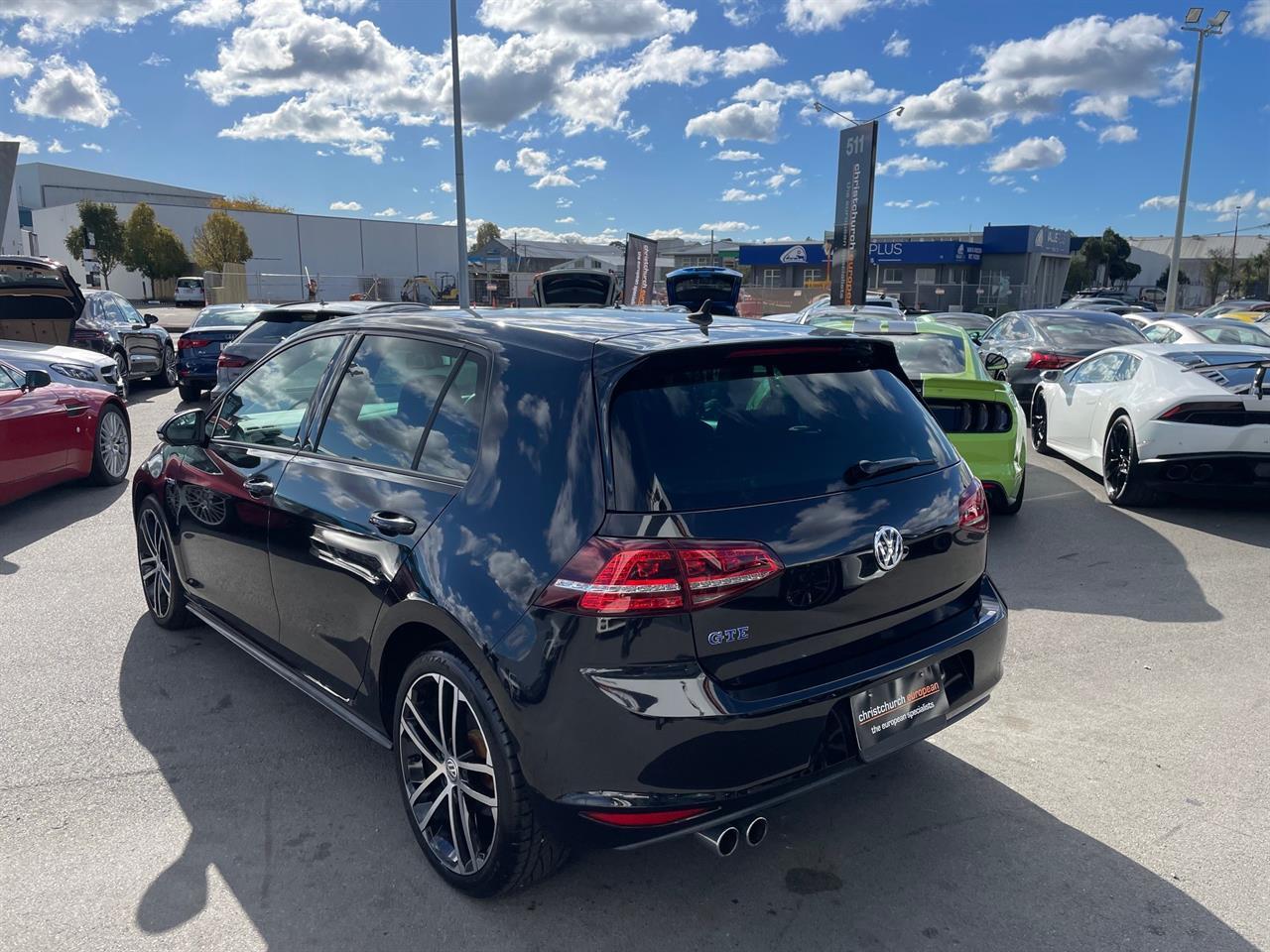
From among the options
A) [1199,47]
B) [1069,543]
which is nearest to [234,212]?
[1199,47]

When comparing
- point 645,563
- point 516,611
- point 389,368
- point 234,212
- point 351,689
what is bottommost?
point 351,689

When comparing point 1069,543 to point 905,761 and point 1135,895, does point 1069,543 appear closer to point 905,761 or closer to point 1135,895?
point 905,761

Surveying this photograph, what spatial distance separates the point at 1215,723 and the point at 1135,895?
1.51m

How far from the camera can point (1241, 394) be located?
695 centimetres

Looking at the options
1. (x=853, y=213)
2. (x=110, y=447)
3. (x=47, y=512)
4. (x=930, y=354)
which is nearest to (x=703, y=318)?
(x=930, y=354)

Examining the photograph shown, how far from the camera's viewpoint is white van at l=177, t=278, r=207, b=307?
51.9m

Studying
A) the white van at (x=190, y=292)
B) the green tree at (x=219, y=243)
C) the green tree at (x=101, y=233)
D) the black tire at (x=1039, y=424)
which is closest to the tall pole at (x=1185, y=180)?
the black tire at (x=1039, y=424)

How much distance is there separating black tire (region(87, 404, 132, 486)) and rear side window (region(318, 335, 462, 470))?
235 inches

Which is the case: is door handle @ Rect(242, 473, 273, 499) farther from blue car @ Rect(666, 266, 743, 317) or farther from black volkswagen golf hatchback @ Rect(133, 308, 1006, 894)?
blue car @ Rect(666, 266, 743, 317)

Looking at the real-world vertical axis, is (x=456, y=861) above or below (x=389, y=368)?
below

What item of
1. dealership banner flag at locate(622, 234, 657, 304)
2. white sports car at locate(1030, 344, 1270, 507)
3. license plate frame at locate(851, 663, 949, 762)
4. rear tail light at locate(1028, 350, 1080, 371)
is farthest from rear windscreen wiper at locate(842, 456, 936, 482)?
dealership banner flag at locate(622, 234, 657, 304)

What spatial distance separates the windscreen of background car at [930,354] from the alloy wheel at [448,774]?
544 cm

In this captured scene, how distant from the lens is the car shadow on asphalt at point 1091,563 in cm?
555

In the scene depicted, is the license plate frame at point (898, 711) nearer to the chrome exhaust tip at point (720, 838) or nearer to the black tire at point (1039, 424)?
the chrome exhaust tip at point (720, 838)
